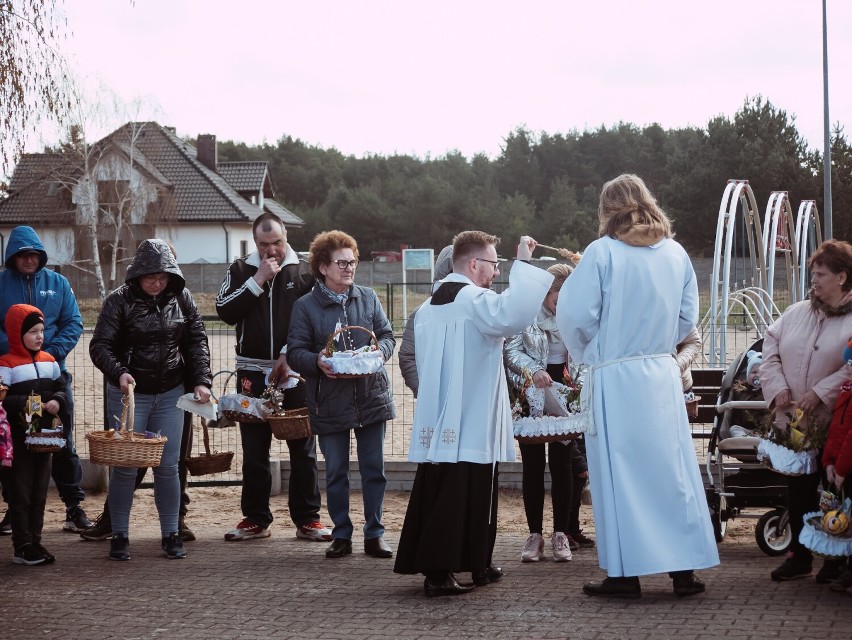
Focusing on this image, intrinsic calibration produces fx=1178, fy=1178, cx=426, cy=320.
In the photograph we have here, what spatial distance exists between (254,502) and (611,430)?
9.77 ft

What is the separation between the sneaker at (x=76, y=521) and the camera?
8320 millimetres

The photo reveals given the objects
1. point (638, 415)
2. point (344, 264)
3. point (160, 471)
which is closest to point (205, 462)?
point (160, 471)

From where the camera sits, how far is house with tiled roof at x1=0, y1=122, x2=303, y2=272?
48125 mm

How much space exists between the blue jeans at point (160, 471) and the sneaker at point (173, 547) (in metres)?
0.04

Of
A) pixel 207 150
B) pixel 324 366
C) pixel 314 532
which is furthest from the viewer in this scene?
pixel 207 150

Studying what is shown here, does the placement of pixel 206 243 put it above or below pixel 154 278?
above

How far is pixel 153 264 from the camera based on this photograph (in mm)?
7258

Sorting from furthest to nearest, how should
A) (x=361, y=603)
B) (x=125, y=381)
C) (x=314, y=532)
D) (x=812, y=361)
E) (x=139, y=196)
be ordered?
1. (x=139, y=196)
2. (x=314, y=532)
3. (x=125, y=381)
4. (x=812, y=361)
5. (x=361, y=603)

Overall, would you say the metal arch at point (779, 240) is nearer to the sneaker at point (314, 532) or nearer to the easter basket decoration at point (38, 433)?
the sneaker at point (314, 532)

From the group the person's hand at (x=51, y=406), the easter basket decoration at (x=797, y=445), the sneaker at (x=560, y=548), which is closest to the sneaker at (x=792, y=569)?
the easter basket decoration at (x=797, y=445)

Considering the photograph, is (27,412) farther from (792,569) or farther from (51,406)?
(792,569)

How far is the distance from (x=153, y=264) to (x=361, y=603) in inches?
100

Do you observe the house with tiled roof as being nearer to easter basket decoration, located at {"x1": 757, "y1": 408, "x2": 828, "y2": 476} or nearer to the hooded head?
the hooded head

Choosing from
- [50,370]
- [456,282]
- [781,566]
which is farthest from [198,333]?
[781,566]
